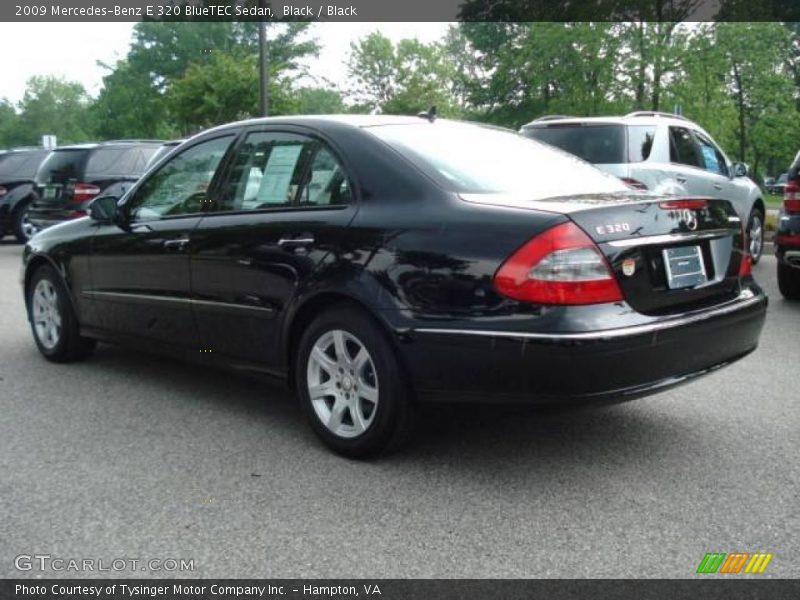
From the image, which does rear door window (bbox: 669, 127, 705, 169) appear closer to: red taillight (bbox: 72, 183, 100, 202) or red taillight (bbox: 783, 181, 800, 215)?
red taillight (bbox: 783, 181, 800, 215)

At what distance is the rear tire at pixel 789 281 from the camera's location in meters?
8.33

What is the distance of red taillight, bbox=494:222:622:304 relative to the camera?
11.0 ft

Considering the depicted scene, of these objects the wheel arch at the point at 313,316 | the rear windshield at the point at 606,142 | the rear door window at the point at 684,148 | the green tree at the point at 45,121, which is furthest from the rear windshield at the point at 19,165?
the green tree at the point at 45,121

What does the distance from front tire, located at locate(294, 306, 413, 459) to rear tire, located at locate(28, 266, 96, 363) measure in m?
2.45

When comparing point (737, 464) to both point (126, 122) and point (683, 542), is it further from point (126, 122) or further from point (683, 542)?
point (126, 122)

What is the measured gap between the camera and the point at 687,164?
10078mm

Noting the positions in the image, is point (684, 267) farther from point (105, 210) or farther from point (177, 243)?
point (105, 210)

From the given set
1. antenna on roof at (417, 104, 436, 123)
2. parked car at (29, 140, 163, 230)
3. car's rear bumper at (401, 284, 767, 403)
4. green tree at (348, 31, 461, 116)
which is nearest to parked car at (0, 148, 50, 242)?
parked car at (29, 140, 163, 230)

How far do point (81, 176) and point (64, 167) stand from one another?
0.48m

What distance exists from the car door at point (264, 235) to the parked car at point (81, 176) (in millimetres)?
9185

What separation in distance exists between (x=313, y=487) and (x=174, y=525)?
23.9 inches

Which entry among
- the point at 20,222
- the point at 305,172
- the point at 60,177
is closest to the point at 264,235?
the point at 305,172

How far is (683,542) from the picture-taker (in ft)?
9.92

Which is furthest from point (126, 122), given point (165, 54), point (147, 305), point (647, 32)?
point (147, 305)
